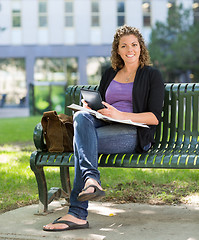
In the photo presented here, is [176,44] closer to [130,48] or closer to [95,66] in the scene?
[95,66]

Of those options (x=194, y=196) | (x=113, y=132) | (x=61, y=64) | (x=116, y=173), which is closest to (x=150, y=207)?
(x=194, y=196)

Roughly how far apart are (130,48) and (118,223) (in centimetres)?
145

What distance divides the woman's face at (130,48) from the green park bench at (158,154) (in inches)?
15.6

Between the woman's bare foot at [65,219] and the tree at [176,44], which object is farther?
the tree at [176,44]

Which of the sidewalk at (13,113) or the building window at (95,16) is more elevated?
the building window at (95,16)

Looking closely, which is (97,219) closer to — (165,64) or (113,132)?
(113,132)

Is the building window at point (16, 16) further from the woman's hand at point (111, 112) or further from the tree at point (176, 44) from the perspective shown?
the woman's hand at point (111, 112)

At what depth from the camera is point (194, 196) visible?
4699 millimetres

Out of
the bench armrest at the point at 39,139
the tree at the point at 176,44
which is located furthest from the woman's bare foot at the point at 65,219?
the tree at the point at 176,44

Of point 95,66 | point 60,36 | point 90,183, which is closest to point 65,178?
point 90,183

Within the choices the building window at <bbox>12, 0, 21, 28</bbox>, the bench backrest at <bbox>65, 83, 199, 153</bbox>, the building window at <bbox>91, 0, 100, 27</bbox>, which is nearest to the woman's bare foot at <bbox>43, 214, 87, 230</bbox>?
the bench backrest at <bbox>65, 83, 199, 153</bbox>

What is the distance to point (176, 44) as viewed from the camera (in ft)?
98.7

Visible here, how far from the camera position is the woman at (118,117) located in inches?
137

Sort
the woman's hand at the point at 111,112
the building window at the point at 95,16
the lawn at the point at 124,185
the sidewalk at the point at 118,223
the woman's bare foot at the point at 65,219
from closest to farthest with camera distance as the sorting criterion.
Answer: the sidewalk at the point at 118,223 → the woman's bare foot at the point at 65,219 → the woman's hand at the point at 111,112 → the lawn at the point at 124,185 → the building window at the point at 95,16
